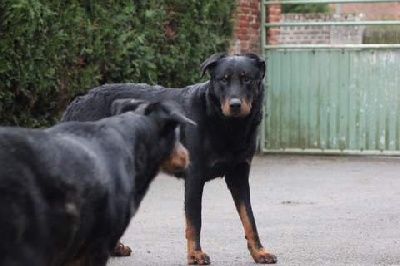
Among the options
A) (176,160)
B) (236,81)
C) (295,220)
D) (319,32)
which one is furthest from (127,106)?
(319,32)

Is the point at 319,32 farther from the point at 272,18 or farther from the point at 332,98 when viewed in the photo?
the point at 332,98

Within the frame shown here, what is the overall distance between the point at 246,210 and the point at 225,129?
698mm

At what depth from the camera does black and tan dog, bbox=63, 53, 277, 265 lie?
8.72 m

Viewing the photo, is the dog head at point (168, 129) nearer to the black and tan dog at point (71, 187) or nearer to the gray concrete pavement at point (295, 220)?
the black and tan dog at point (71, 187)

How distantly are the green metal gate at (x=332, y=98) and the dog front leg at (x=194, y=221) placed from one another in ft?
31.0

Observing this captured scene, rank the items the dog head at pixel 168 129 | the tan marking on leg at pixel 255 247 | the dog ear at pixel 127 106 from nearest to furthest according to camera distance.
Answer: the dog head at pixel 168 129 → the dog ear at pixel 127 106 → the tan marking on leg at pixel 255 247

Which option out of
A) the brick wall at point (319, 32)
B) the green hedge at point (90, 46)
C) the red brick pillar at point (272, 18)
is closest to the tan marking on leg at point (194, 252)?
the green hedge at point (90, 46)

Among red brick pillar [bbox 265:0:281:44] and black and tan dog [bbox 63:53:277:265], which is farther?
red brick pillar [bbox 265:0:281:44]

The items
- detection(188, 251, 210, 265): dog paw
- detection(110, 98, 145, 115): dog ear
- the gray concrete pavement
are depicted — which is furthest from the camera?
the gray concrete pavement

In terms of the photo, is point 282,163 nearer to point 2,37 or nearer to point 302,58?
point 302,58

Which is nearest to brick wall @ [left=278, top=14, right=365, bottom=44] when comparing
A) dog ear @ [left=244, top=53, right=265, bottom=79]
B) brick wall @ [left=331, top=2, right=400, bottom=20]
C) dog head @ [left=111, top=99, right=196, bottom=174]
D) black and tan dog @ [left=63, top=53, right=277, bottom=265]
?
brick wall @ [left=331, top=2, right=400, bottom=20]

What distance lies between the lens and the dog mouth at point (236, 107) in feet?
28.7

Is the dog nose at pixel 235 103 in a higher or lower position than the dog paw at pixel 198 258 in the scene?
higher

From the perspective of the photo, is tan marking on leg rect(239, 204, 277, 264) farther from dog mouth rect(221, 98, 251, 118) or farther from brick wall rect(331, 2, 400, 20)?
brick wall rect(331, 2, 400, 20)
